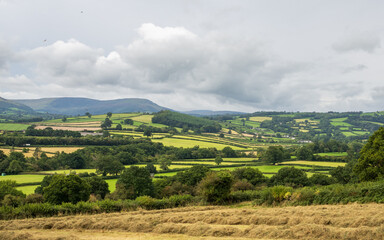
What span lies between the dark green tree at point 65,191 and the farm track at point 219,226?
1861cm

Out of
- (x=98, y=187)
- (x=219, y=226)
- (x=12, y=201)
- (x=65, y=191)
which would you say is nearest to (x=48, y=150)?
(x=98, y=187)

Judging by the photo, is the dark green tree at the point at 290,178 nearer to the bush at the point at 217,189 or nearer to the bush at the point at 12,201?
the bush at the point at 217,189

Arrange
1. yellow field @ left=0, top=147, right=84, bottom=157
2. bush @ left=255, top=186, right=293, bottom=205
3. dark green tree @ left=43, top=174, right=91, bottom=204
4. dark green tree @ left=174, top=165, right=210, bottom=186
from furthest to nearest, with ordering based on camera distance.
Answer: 1. yellow field @ left=0, top=147, right=84, bottom=157
2. dark green tree @ left=174, top=165, right=210, bottom=186
3. dark green tree @ left=43, top=174, right=91, bottom=204
4. bush @ left=255, top=186, right=293, bottom=205

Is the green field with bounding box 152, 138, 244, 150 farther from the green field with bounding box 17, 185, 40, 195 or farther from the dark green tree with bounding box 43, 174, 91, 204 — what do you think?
the dark green tree with bounding box 43, 174, 91, 204

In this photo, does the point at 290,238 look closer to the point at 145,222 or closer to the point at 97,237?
the point at 145,222

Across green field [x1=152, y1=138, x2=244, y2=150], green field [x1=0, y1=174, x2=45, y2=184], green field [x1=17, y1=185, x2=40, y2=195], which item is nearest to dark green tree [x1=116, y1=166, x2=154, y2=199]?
green field [x1=17, y1=185, x2=40, y2=195]

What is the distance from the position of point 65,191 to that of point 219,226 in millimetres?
31210

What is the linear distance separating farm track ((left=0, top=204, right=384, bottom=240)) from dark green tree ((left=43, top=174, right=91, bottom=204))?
733 inches

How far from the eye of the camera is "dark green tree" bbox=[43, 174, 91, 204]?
40.8m

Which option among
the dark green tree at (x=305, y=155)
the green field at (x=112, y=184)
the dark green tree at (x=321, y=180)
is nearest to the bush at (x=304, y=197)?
the dark green tree at (x=321, y=180)

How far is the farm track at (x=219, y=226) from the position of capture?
1681cm

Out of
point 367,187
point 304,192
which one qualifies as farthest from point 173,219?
point 367,187

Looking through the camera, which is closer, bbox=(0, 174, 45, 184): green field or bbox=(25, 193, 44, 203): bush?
bbox=(25, 193, 44, 203): bush

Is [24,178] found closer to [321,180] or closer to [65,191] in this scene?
[65,191]
